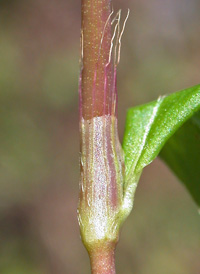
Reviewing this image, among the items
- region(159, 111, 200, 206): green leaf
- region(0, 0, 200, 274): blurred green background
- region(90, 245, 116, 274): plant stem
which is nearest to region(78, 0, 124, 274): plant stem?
region(90, 245, 116, 274): plant stem

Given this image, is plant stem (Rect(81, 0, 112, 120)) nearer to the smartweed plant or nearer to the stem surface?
the smartweed plant

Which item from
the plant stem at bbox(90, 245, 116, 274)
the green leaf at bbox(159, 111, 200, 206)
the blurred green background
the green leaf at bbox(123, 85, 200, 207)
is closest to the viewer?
the plant stem at bbox(90, 245, 116, 274)

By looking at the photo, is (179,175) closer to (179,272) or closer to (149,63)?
(179,272)

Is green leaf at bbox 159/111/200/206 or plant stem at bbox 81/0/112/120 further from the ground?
plant stem at bbox 81/0/112/120

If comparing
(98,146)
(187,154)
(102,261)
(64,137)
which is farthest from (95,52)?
(64,137)

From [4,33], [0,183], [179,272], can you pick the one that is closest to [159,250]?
[179,272]
